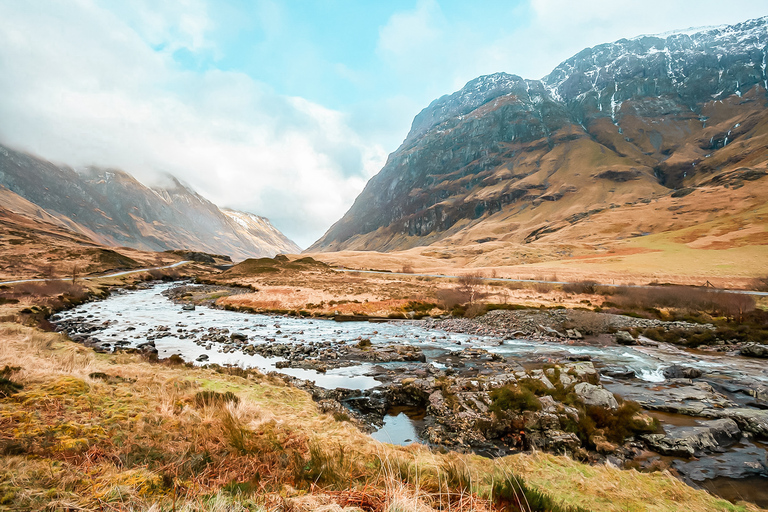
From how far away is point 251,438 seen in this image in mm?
5340

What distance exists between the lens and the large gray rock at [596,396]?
1041cm

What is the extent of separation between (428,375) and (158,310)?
3180cm

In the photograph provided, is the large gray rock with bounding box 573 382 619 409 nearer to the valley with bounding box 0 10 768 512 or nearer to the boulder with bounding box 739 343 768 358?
the valley with bounding box 0 10 768 512

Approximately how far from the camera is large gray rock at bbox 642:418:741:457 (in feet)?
28.2

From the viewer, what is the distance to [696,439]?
29.4 feet

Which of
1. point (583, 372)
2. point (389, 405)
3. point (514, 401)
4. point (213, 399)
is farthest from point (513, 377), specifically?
point (213, 399)

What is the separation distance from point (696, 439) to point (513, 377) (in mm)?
5442

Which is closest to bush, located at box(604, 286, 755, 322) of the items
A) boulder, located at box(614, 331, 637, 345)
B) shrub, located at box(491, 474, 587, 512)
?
boulder, located at box(614, 331, 637, 345)

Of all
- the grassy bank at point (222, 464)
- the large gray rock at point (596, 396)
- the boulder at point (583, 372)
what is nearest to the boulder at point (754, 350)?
the boulder at point (583, 372)

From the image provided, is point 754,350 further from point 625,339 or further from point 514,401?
point 514,401

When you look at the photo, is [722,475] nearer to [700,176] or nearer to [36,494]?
[36,494]

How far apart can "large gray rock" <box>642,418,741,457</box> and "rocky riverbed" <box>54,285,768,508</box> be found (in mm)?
32

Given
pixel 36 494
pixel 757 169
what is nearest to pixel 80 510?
pixel 36 494

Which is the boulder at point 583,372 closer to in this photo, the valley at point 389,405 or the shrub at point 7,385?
the valley at point 389,405
